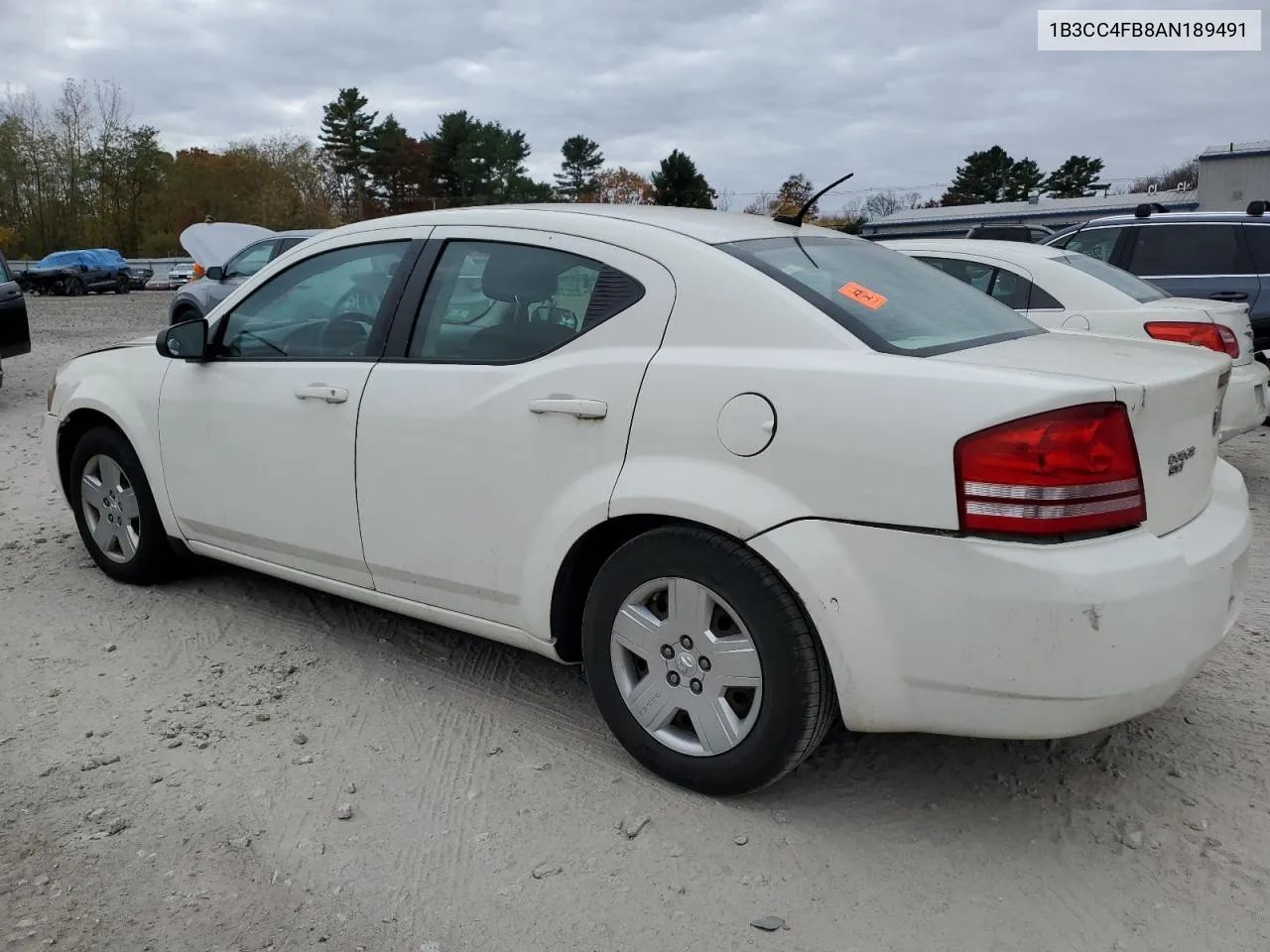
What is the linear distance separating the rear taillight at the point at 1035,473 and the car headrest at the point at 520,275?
141 centimetres

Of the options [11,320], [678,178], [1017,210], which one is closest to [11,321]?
[11,320]

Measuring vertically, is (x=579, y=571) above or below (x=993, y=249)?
below

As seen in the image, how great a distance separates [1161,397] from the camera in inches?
97.5

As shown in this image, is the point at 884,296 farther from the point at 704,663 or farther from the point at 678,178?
the point at 678,178

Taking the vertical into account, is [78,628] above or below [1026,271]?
below

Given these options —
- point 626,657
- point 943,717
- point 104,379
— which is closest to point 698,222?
point 626,657

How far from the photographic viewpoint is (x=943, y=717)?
2.48 metres

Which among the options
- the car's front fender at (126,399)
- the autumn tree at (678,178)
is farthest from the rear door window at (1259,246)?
the autumn tree at (678,178)

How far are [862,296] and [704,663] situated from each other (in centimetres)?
112

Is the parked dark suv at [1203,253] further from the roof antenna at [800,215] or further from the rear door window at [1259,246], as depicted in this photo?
the roof antenna at [800,215]

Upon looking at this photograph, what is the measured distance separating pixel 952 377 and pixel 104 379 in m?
3.68

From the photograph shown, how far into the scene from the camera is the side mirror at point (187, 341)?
13.2ft

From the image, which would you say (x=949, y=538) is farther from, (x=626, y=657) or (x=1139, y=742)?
(x=1139, y=742)

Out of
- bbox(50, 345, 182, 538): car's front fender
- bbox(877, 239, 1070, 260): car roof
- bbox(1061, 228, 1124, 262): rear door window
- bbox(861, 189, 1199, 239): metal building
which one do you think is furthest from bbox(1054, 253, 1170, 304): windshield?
bbox(861, 189, 1199, 239): metal building
